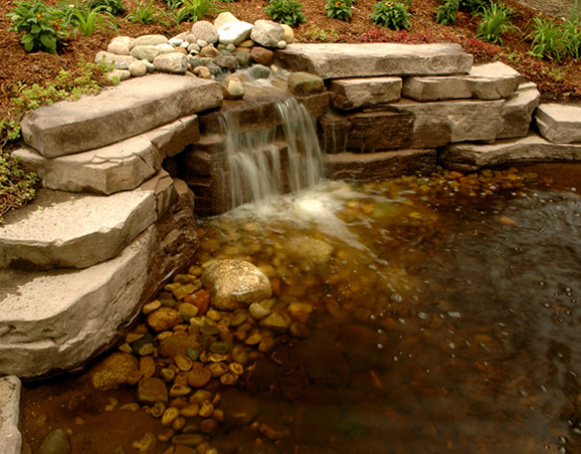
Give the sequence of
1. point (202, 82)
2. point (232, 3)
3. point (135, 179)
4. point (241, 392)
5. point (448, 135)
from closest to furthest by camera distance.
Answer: point (241, 392)
point (135, 179)
point (202, 82)
point (448, 135)
point (232, 3)

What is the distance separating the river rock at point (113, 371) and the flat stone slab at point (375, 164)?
3022 millimetres

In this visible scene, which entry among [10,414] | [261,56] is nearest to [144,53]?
[261,56]

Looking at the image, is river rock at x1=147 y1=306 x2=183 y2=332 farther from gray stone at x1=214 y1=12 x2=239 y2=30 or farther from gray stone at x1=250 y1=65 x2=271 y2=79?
gray stone at x1=214 y1=12 x2=239 y2=30

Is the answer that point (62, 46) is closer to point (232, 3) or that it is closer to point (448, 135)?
point (232, 3)

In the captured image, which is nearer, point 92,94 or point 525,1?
point 92,94

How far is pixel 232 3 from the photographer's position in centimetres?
660

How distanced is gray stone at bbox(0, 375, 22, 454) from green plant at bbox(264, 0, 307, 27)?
17.0 ft

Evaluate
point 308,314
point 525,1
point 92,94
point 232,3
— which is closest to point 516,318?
point 308,314

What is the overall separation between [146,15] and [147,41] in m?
0.96

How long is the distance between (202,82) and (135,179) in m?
1.28

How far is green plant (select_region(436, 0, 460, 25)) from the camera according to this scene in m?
6.98

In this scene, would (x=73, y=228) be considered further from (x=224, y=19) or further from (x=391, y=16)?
(x=391, y=16)

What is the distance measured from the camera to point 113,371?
9.28 ft

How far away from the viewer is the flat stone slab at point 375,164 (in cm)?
524
